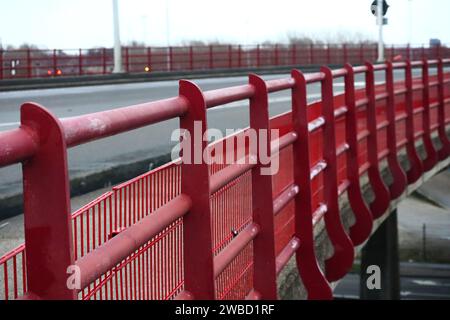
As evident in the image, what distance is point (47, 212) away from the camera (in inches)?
78.4

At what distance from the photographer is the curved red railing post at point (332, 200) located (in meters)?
6.48

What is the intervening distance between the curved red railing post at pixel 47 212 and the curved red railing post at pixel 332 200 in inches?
181

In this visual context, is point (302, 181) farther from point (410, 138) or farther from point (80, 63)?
point (80, 63)

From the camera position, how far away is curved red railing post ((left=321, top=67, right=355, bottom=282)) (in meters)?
6.48

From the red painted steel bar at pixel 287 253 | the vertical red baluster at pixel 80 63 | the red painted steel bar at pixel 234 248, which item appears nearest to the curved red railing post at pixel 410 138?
the red painted steel bar at pixel 287 253

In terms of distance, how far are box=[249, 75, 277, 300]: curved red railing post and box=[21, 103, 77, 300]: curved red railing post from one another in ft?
7.68

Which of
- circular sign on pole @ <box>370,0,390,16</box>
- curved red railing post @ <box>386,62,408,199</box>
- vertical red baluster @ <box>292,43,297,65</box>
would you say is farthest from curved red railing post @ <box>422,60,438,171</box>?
vertical red baluster @ <box>292,43,297,65</box>

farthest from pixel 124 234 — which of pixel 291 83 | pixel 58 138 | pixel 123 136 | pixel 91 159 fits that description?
pixel 123 136

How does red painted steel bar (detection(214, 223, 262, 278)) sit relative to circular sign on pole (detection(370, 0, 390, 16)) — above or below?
below

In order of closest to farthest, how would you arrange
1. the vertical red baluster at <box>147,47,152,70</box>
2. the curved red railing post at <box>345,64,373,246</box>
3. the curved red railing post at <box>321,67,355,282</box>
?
the curved red railing post at <box>321,67,355,282</box>, the curved red railing post at <box>345,64,373,246</box>, the vertical red baluster at <box>147,47,152,70</box>

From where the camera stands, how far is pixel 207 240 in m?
3.14

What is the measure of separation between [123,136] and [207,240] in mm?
7431

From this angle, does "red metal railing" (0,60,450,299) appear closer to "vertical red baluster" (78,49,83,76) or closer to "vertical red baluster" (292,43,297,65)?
"vertical red baluster" (78,49,83,76)

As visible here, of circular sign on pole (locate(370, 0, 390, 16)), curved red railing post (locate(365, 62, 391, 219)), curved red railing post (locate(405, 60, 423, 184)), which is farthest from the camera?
curved red railing post (locate(405, 60, 423, 184))
